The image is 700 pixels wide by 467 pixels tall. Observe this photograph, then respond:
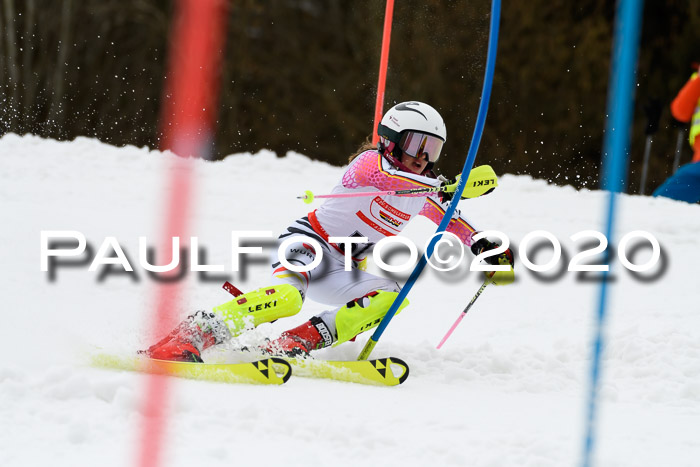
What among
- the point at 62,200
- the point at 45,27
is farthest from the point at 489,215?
the point at 45,27

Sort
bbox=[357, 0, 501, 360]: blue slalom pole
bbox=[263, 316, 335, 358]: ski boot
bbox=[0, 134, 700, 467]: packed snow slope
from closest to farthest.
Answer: bbox=[0, 134, 700, 467]: packed snow slope < bbox=[357, 0, 501, 360]: blue slalom pole < bbox=[263, 316, 335, 358]: ski boot

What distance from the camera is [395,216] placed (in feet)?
13.9

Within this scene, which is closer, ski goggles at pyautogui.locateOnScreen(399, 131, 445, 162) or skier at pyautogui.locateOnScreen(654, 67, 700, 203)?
ski goggles at pyautogui.locateOnScreen(399, 131, 445, 162)

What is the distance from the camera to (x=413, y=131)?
13.5 feet

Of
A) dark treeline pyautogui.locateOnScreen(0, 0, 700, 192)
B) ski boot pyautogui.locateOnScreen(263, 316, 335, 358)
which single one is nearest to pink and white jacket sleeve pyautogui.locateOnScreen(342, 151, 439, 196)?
ski boot pyautogui.locateOnScreen(263, 316, 335, 358)

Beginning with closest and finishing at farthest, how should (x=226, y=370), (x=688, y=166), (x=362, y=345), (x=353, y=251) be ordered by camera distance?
(x=226, y=370) < (x=353, y=251) < (x=362, y=345) < (x=688, y=166)

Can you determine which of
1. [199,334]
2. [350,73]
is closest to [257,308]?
[199,334]

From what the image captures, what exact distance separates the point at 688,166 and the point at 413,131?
2.67m

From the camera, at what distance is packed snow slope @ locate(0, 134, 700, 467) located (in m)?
2.77

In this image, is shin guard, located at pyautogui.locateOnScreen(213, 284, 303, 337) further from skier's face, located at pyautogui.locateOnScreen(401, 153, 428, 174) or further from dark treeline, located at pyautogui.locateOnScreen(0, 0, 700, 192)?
dark treeline, located at pyautogui.locateOnScreen(0, 0, 700, 192)

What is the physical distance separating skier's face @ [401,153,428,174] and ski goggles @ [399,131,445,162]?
0.03 m

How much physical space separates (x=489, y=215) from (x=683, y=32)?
10.1 m

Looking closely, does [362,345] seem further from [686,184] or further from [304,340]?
[686,184]

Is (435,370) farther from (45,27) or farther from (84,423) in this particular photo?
(45,27)
